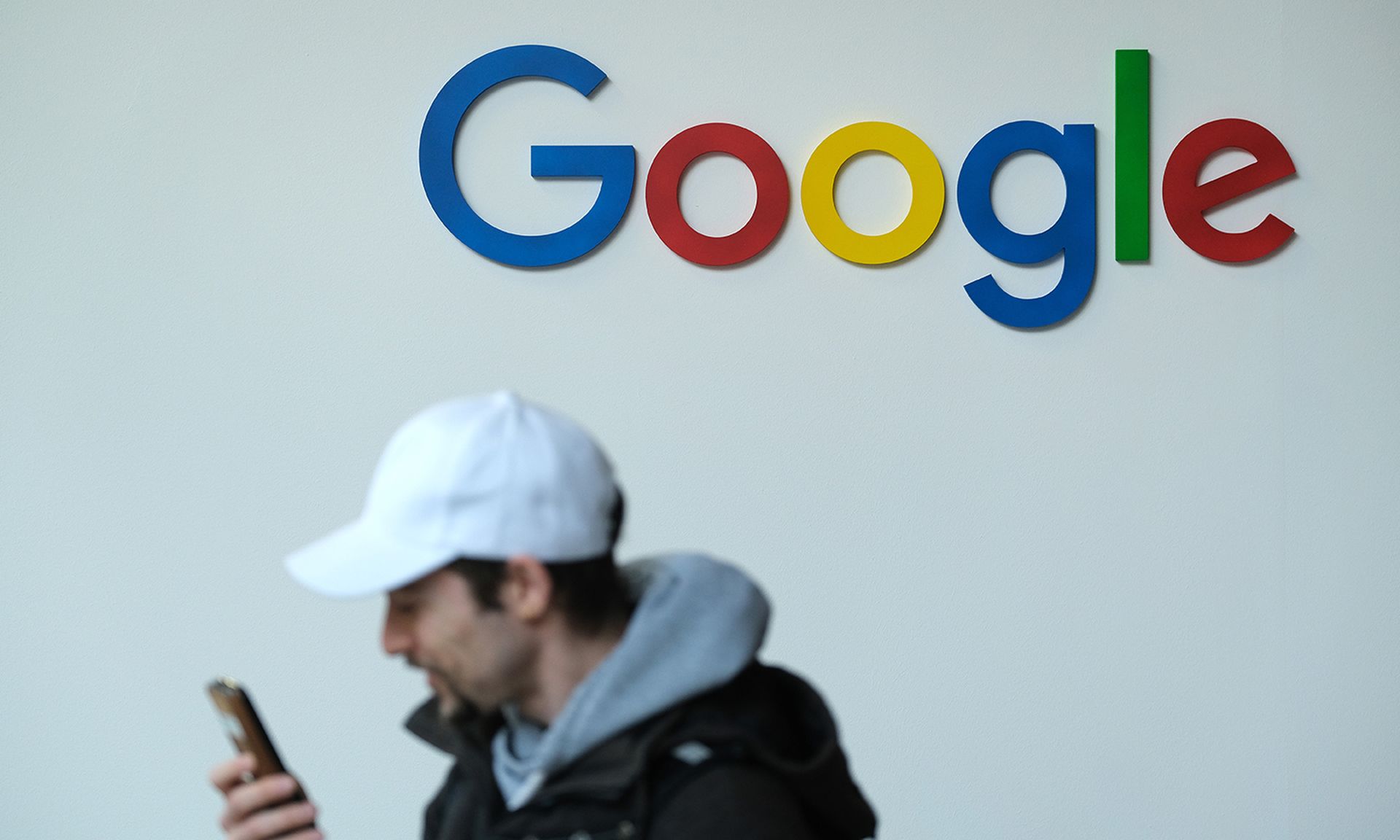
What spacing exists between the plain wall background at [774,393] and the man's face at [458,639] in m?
1.51

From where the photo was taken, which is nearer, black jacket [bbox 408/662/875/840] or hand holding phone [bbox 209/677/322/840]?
black jacket [bbox 408/662/875/840]

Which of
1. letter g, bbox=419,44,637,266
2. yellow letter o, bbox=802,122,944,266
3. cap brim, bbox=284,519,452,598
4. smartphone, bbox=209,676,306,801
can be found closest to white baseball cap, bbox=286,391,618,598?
cap brim, bbox=284,519,452,598

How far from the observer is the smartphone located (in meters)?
1.28

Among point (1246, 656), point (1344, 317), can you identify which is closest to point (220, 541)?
point (1246, 656)

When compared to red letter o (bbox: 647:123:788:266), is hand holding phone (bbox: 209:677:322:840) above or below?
below

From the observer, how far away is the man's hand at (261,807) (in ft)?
4.13

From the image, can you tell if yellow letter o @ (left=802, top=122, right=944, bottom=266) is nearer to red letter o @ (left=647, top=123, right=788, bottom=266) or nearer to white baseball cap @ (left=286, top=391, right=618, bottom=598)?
red letter o @ (left=647, top=123, right=788, bottom=266)

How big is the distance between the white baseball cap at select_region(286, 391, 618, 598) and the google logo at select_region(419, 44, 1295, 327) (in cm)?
152

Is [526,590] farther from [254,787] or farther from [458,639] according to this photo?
[254,787]

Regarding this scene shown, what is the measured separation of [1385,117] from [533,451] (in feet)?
7.97

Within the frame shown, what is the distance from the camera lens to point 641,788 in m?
1.18

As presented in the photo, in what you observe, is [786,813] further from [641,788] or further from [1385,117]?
Answer: [1385,117]

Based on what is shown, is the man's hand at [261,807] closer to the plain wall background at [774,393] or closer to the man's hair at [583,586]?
the man's hair at [583,586]

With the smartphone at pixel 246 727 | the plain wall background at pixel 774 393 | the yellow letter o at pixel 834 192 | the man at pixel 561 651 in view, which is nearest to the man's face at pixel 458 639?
the man at pixel 561 651
